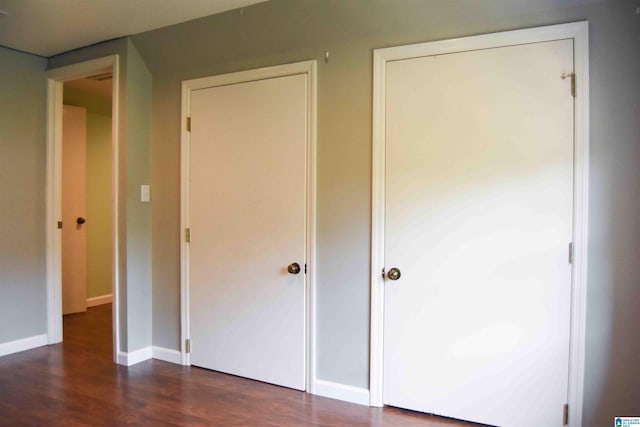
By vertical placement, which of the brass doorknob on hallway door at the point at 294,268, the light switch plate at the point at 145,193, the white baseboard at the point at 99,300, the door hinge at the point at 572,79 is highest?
the door hinge at the point at 572,79

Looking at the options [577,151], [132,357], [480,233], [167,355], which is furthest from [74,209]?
[577,151]

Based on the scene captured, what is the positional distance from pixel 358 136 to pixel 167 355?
2294 mm

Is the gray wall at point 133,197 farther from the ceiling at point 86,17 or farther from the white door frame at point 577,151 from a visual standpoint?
the white door frame at point 577,151

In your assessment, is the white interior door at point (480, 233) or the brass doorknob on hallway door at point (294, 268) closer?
the white interior door at point (480, 233)

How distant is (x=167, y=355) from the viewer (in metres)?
3.19

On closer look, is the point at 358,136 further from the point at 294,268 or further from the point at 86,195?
the point at 86,195

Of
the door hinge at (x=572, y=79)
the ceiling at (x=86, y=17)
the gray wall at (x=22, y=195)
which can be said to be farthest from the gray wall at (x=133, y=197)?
the door hinge at (x=572, y=79)

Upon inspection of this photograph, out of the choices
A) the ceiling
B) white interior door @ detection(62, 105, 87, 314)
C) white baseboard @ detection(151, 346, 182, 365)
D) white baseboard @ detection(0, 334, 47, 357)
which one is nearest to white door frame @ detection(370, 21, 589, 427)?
the ceiling

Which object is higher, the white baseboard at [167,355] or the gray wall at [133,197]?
the gray wall at [133,197]

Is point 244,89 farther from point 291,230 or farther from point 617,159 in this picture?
point 617,159

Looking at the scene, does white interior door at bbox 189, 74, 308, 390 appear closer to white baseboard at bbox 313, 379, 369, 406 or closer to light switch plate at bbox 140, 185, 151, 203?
white baseboard at bbox 313, 379, 369, 406

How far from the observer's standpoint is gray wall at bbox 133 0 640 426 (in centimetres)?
199

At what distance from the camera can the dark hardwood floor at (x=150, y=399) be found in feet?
7.61

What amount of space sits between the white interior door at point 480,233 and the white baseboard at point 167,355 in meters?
1.68
